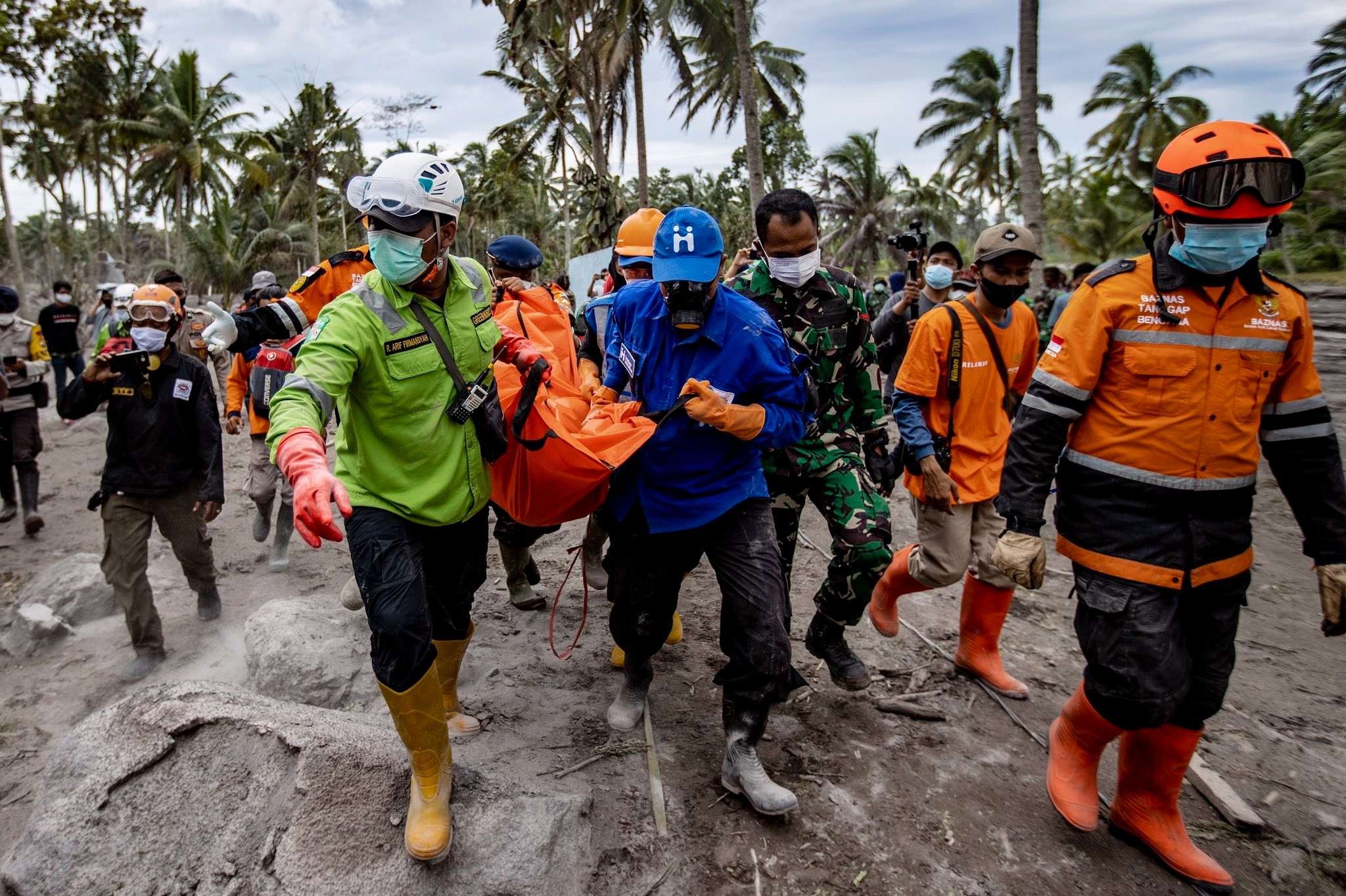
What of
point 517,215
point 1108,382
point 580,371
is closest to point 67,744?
point 580,371

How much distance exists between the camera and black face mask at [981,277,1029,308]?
3.97 m

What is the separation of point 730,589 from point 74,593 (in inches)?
221

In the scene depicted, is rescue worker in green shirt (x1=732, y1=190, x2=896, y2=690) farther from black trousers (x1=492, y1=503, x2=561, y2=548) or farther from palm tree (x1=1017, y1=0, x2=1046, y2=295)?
palm tree (x1=1017, y1=0, x2=1046, y2=295)

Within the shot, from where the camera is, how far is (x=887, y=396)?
6.38m

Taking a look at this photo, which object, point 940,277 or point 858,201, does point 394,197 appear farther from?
point 858,201

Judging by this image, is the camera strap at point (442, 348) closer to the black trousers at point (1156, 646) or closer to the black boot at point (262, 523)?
the black trousers at point (1156, 646)

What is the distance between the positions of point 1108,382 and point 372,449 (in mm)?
2597

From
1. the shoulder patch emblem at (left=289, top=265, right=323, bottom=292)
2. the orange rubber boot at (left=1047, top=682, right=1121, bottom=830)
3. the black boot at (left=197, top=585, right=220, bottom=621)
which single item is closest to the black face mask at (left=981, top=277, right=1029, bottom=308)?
the orange rubber boot at (left=1047, top=682, right=1121, bottom=830)

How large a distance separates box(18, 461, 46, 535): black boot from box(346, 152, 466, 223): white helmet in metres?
7.34

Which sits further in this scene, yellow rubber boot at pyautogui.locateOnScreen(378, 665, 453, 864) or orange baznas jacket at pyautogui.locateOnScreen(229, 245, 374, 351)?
orange baznas jacket at pyautogui.locateOnScreen(229, 245, 374, 351)

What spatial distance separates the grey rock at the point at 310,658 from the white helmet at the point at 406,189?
259 centimetres

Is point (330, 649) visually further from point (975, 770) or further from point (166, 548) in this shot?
point (166, 548)

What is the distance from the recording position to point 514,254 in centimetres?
516

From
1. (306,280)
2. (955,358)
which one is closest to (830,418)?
(955,358)
